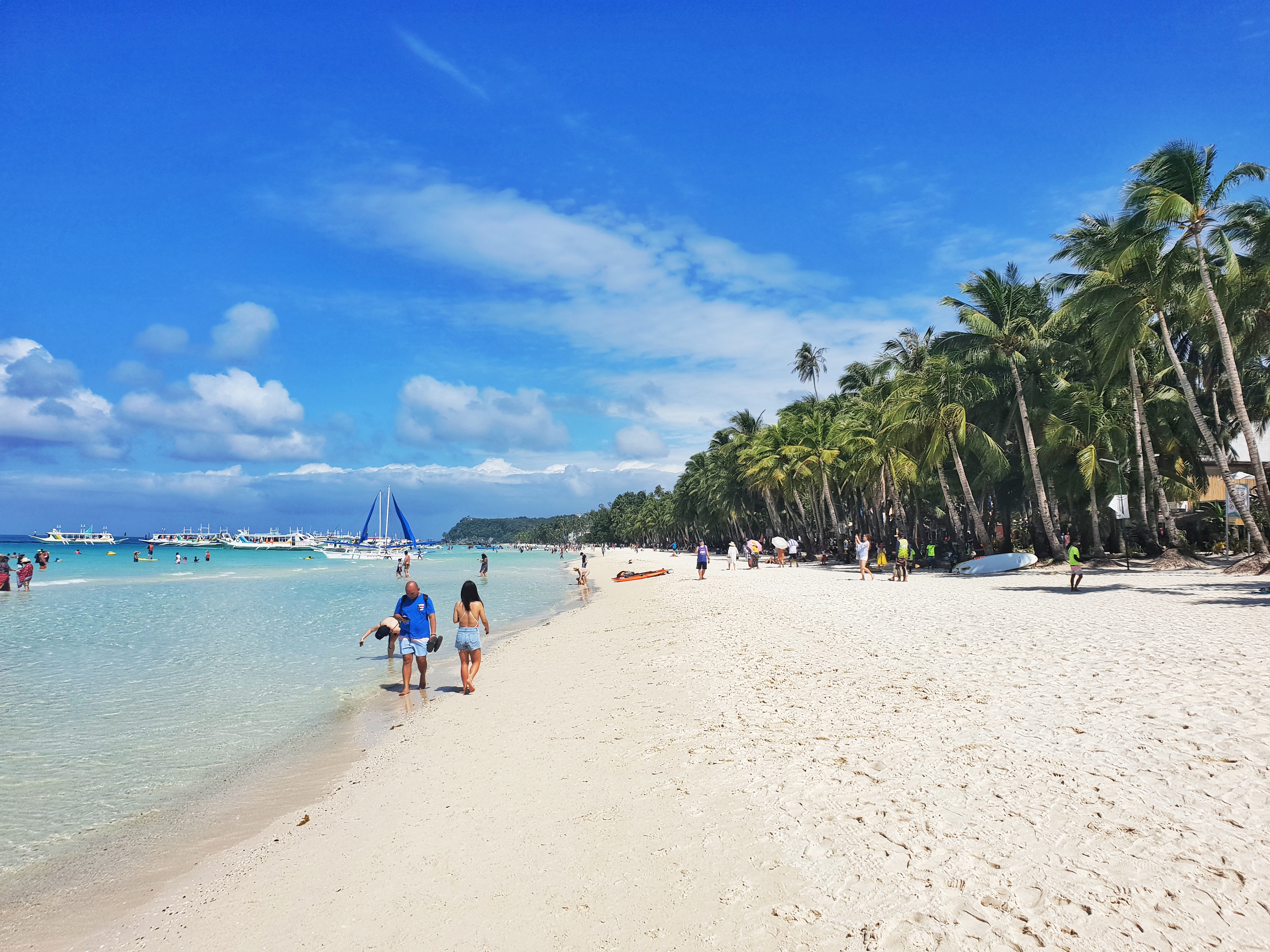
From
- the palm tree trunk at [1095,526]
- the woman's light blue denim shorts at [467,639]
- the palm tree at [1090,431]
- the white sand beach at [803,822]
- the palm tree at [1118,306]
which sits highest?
the palm tree at [1118,306]

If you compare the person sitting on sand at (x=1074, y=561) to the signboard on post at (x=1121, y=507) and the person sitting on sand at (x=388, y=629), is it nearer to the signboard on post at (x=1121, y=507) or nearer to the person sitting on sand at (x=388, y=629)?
the signboard on post at (x=1121, y=507)

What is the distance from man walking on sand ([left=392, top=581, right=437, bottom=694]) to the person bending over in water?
663mm

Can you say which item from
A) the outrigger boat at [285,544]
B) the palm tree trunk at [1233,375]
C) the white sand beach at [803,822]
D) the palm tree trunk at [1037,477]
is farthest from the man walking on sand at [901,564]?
the outrigger boat at [285,544]

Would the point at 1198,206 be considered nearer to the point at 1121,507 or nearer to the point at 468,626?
the point at 1121,507

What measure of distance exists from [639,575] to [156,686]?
27152 millimetres

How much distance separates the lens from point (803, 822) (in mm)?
4340

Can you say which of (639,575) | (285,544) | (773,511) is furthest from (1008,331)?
(285,544)

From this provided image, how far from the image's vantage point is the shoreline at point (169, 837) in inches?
176

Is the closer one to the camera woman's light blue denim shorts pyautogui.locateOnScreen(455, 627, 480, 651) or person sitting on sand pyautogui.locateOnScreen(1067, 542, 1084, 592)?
woman's light blue denim shorts pyautogui.locateOnScreen(455, 627, 480, 651)

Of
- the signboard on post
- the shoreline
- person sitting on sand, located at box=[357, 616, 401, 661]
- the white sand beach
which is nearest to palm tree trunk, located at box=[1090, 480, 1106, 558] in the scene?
the signboard on post

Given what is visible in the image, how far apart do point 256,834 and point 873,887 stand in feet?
15.8

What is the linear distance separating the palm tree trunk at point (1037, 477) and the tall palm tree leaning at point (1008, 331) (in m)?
0.03

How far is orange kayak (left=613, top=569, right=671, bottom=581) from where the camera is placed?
3669cm

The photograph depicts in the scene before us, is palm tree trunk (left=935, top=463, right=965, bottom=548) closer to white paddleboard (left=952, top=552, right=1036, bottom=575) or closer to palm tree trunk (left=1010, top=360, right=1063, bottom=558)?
palm tree trunk (left=1010, top=360, right=1063, bottom=558)
